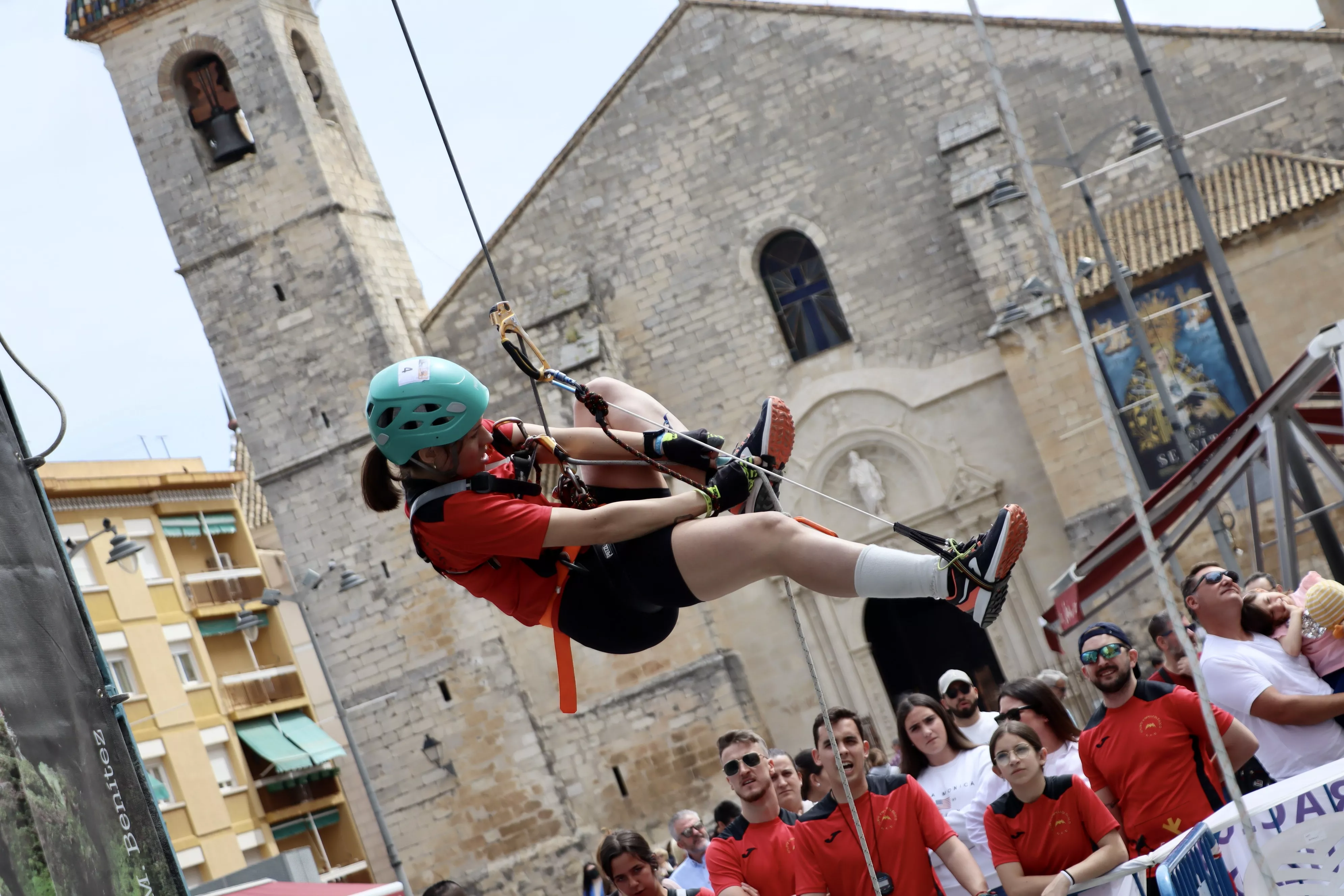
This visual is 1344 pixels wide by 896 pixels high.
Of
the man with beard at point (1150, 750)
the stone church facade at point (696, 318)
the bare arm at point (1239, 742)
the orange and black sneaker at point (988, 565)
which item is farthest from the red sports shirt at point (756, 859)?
the stone church facade at point (696, 318)

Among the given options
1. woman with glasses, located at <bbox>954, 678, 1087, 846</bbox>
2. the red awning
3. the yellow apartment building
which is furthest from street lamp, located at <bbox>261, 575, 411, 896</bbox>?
woman with glasses, located at <bbox>954, 678, 1087, 846</bbox>

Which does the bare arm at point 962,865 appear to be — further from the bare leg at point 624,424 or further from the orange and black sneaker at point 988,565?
the bare leg at point 624,424

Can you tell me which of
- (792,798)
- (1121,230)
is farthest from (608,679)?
(792,798)

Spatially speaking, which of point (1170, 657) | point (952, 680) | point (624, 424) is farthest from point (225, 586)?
point (624, 424)

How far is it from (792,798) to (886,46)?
48.2 ft

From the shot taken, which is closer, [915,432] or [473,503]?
[473,503]

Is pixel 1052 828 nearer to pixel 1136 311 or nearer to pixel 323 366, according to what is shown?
pixel 1136 311

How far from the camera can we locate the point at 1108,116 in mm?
18625

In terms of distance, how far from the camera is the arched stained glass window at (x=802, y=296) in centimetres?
1911

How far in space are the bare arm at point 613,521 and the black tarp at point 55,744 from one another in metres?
1.29

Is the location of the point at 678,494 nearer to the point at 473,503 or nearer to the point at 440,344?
the point at 473,503

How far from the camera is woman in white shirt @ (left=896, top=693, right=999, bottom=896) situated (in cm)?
568

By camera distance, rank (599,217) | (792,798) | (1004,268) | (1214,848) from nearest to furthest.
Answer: (1214,848)
(792,798)
(1004,268)
(599,217)

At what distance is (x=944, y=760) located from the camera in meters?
5.88
